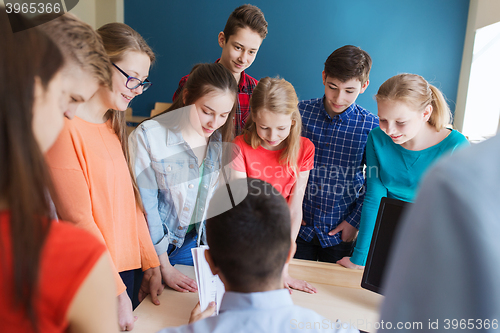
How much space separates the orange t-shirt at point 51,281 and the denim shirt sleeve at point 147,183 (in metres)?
0.79

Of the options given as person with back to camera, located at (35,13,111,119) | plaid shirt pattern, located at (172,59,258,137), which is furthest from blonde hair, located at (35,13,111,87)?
plaid shirt pattern, located at (172,59,258,137)

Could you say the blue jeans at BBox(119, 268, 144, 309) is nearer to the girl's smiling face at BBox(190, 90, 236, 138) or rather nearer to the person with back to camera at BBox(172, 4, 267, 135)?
the girl's smiling face at BBox(190, 90, 236, 138)

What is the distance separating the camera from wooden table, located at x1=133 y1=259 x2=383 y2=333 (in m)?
0.97

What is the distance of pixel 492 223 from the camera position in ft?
0.64

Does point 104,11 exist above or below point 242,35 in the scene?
above

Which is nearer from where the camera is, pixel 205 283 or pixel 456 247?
pixel 456 247

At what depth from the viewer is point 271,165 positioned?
5.00 feet

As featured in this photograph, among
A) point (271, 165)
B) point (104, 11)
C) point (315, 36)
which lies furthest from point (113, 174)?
point (104, 11)

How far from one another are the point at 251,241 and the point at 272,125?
833mm

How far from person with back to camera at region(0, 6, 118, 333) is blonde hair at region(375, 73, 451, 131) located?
124 centimetres

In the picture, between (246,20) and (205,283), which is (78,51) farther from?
(246,20)

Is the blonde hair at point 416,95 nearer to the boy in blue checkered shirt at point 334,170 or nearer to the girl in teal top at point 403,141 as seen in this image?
the girl in teal top at point 403,141

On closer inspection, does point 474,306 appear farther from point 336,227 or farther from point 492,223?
point 336,227

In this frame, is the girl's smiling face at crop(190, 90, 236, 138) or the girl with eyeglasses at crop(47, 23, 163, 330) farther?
the girl's smiling face at crop(190, 90, 236, 138)
